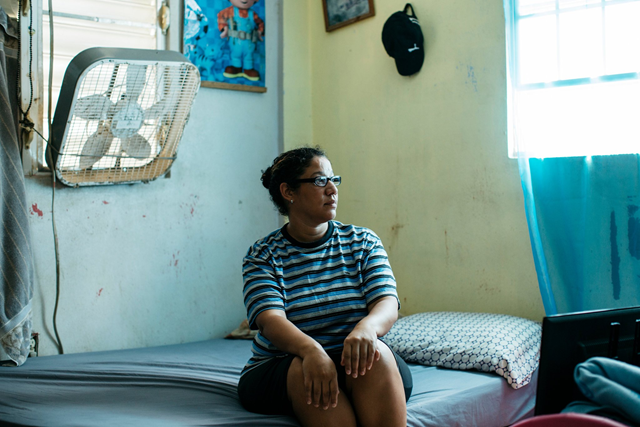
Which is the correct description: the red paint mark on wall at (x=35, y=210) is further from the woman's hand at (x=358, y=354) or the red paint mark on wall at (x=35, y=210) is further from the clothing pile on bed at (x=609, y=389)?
the clothing pile on bed at (x=609, y=389)

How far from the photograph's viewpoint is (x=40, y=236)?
8.84ft

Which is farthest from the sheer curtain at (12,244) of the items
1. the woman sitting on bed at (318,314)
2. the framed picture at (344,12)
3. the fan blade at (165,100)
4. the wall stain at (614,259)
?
the wall stain at (614,259)

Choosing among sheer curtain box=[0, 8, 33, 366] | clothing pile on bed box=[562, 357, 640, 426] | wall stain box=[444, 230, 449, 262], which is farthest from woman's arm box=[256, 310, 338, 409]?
wall stain box=[444, 230, 449, 262]

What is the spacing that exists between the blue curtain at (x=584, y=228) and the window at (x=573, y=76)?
0.09 metres

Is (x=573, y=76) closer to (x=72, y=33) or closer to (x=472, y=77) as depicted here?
(x=472, y=77)

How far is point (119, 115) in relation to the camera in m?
2.56

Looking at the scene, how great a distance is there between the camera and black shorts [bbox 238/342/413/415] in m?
1.72

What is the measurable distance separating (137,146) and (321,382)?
1628 millimetres

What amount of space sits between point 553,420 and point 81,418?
4.55 ft

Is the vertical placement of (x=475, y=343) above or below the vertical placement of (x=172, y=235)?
below

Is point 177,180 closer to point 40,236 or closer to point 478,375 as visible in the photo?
point 40,236

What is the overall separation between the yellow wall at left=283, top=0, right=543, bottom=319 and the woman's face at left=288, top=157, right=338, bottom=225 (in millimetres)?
1193

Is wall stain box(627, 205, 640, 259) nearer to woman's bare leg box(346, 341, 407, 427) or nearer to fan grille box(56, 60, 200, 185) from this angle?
woman's bare leg box(346, 341, 407, 427)

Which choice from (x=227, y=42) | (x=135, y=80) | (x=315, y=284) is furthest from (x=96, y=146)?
(x=315, y=284)
